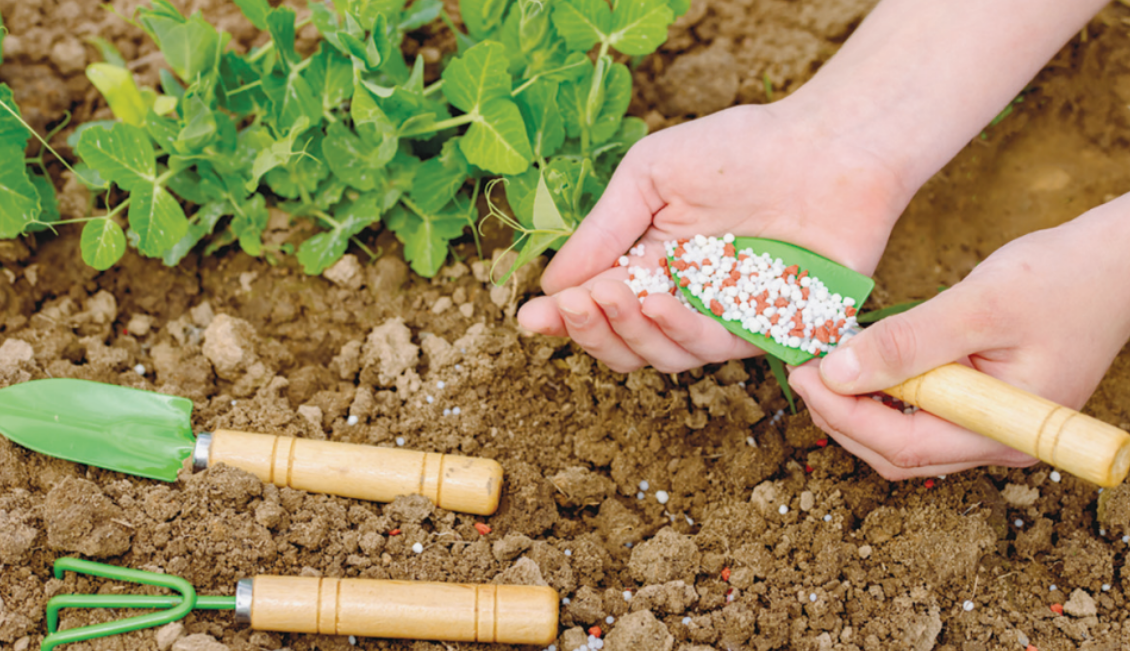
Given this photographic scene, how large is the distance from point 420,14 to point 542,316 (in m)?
0.84

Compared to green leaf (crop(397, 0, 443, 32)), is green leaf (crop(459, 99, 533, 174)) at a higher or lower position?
lower

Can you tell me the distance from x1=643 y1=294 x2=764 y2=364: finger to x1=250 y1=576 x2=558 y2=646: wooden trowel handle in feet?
1.67

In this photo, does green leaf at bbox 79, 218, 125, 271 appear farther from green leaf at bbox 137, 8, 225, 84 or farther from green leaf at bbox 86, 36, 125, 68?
green leaf at bbox 86, 36, 125, 68

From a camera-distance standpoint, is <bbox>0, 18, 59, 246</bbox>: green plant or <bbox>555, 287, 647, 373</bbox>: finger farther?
<bbox>0, 18, 59, 246</bbox>: green plant

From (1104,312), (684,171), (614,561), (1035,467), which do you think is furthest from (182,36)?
(1035,467)

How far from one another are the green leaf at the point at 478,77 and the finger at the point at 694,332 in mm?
563

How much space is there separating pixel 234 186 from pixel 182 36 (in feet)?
1.05

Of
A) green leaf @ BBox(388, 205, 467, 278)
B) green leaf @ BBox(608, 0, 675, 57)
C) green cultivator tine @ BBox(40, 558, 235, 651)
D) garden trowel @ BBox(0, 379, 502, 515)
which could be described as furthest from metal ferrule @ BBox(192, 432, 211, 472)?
green leaf @ BBox(608, 0, 675, 57)

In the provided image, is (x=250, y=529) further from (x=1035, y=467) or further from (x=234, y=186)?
(x=1035, y=467)

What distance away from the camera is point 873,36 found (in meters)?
1.72

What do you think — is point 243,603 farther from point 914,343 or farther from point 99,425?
point 914,343

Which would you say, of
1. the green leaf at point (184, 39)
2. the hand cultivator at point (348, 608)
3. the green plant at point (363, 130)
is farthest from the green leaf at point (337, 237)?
the hand cultivator at point (348, 608)

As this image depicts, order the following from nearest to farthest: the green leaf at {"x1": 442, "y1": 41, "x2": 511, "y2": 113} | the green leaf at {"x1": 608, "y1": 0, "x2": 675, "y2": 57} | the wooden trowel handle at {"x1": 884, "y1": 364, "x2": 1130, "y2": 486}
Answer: the wooden trowel handle at {"x1": 884, "y1": 364, "x2": 1130, "y2": 486}, the green leaf at {"x1": 442, "y1": 41, "x2": 511, "y2": 113}, the green leaf at {"x1": 608, "y1": 0, "x2": 675, "y2": 57}

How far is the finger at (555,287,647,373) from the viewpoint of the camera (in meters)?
1.40
